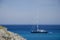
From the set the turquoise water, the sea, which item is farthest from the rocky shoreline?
the turquoise water

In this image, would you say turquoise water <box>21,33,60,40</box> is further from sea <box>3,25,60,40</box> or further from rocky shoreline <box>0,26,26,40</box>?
rocky shoreline <box>0,26,26,40</box>

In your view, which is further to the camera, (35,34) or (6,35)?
(35,34)

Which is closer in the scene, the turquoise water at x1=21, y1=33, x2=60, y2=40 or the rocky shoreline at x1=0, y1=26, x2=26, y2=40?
the rocky shoreline at x1=0, y1=26, x2=26, y2=40

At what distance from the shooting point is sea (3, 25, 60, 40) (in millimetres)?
3957

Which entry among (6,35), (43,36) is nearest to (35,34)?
(43,36)

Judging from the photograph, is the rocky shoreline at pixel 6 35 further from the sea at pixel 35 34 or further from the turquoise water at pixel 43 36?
the turquoise water at pixel 43 36

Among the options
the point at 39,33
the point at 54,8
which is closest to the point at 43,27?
the point at 39,33

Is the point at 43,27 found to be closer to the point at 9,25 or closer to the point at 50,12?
the point at 50,12

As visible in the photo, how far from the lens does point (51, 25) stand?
398 centimetres

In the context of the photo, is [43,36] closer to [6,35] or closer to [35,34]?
[35,34]

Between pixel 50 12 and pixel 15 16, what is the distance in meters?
0.69

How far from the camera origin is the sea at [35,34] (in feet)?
13.0

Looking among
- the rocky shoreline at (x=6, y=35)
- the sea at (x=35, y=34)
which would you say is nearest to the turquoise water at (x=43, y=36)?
the sea at (x=35, y=34)

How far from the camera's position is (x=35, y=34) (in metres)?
4.03
